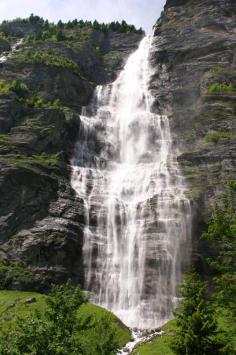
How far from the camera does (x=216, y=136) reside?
6284 centimetres

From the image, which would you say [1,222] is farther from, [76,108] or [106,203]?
[76,108]

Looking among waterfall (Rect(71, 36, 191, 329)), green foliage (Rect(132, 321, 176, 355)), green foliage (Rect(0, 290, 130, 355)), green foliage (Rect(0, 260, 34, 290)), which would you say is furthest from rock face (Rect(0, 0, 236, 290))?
green foliage (Rect(0, 290, 130, 355))

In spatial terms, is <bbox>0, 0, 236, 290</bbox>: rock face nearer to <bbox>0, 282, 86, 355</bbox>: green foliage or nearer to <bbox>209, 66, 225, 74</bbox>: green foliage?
<bbox>209, 66, 225, 74</bbox>: green foliage

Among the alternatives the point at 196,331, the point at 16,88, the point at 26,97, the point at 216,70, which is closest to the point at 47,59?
the point at 16,88

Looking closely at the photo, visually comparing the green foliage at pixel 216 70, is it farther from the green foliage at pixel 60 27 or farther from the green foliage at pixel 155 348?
the green foliage at pixel 155 348

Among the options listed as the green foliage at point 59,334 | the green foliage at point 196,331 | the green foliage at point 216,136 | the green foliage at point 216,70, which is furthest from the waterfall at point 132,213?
the green foliage at point 59,334

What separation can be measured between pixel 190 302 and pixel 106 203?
1211 inches

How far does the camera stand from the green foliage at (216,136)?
204ft

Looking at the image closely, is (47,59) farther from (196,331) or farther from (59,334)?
(59,334)

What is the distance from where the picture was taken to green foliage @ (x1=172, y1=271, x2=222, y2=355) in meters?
22.7

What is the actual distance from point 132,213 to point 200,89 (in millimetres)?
31672

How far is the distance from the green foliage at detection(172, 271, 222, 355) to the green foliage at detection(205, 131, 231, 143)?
3981 cm

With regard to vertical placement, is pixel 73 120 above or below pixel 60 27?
below

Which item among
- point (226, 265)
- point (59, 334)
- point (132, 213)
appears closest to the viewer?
point (59, 334)
